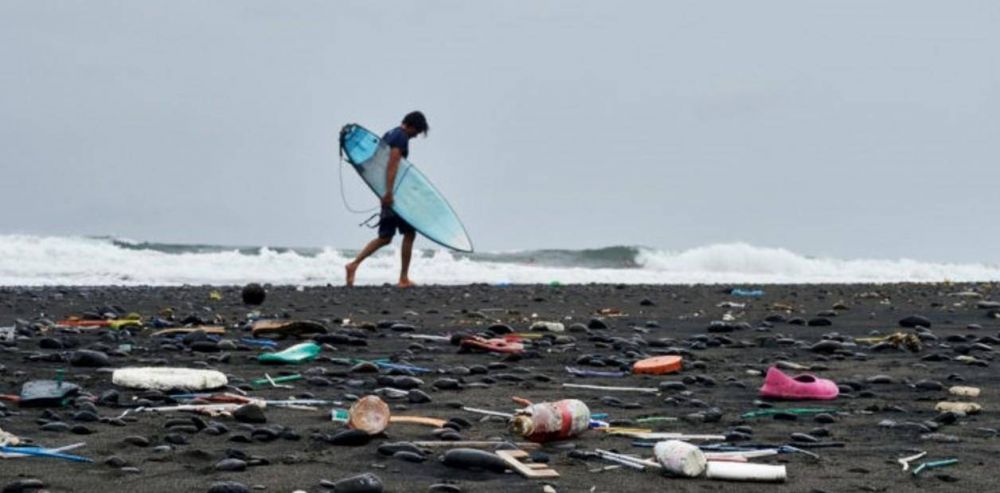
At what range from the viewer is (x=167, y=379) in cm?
504

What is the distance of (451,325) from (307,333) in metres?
1.69

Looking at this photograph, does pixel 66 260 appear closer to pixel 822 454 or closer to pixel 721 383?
pixel 721 383

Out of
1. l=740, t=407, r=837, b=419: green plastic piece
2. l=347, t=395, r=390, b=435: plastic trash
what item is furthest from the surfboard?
l=347, t=395, r=390, b=435: plastic trash

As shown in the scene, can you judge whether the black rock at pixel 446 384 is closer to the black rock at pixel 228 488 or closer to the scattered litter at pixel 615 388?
the scattered litter at pixel 615 388

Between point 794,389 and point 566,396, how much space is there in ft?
3.29

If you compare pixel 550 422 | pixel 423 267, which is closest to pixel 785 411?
pixel 550 422

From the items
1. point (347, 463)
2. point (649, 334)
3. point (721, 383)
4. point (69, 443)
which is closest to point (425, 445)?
point (347, 463)

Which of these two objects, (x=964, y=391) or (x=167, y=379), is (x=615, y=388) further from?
(x=167, y=379)

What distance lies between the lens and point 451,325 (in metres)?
9.09

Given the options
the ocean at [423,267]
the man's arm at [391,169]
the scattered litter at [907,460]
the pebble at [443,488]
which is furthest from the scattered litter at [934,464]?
the ocean at [423,267]

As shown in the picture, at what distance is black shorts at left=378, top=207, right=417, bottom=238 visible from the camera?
1526 cm

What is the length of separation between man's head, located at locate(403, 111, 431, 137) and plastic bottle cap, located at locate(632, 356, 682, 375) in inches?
374

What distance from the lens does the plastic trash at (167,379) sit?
503 centimetres

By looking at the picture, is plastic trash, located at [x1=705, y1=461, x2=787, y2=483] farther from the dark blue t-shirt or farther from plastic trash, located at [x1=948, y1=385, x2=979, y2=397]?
the dark blue t-shirt
